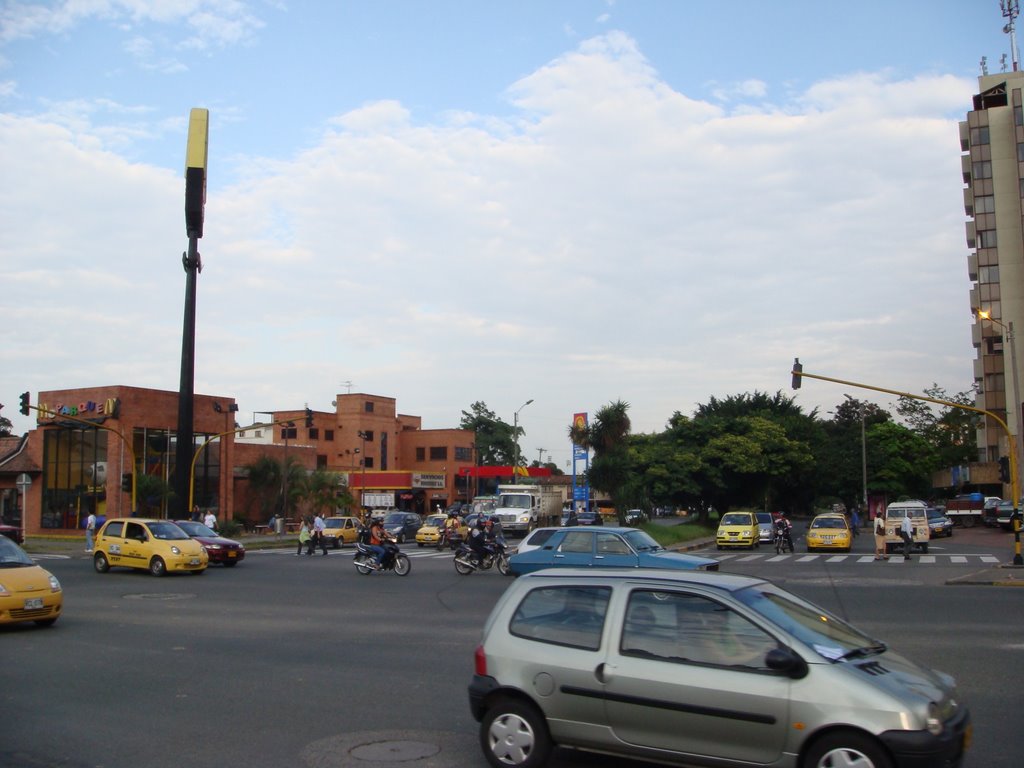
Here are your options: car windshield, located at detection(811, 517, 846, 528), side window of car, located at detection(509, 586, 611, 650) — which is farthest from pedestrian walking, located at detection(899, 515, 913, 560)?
side window of car, located at detection(509, 586, 611, 650)

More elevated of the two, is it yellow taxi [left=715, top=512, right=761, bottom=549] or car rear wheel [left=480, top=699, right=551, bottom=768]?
car rear wheel [left=480, top=699, right=551, bottom=768]

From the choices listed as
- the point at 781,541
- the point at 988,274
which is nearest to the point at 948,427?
the point at 988,274

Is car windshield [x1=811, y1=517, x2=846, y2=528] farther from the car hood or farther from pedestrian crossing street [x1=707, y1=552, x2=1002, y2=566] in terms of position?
the car hood

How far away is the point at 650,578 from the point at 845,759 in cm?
179

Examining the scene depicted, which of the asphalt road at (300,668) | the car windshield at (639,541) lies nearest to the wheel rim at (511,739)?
the asphalt road at (300,668)

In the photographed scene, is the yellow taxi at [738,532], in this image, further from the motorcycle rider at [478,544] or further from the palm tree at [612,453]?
the motorcycle rider at [478,544]

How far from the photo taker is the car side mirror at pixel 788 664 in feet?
19.6

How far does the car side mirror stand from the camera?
235 inches

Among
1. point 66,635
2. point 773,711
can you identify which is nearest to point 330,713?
point 773,711

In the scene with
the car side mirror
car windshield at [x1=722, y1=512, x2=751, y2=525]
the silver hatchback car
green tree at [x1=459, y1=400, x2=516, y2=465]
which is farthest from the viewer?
green tree at [x1=459, y1=400, x2=516, y2=465]

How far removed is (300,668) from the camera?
37.3ft

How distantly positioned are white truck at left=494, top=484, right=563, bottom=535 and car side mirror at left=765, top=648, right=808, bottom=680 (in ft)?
136

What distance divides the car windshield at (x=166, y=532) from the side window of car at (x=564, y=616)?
20.7 m

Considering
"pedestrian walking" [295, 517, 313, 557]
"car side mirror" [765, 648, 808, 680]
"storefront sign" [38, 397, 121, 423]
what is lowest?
"pedestrian walking" [295, 517, 313, 557]
